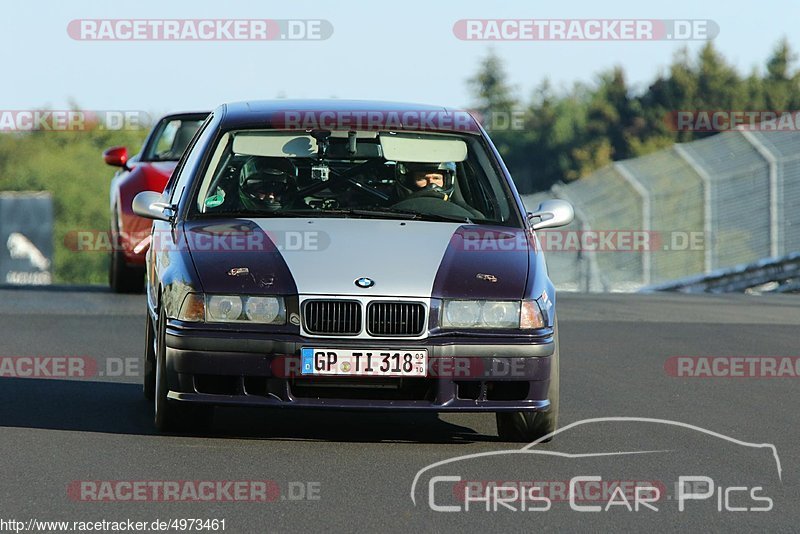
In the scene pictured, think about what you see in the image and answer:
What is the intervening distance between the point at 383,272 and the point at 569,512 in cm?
Result: 174

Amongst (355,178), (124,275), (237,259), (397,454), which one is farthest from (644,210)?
(397,454)

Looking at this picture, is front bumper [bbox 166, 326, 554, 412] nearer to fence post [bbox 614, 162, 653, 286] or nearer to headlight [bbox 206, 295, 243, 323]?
headlight [bbox 206, 295, 243, 323]

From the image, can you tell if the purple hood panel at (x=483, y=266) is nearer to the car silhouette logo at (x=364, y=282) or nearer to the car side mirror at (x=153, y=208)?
the car silhouette logo at (x=364, y=282)

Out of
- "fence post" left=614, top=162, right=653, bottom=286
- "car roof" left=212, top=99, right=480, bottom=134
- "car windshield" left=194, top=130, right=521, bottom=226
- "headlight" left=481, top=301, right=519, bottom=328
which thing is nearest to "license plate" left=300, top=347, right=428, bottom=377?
"headlight" left=481, top=301, right=519, bottom=328

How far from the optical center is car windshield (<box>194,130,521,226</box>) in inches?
341

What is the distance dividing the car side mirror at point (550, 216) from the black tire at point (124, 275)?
903cm

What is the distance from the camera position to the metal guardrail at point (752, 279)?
26984mm

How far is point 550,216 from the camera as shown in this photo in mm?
8984

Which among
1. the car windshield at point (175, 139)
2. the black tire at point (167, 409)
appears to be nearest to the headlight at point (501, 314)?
the black tire at point (167, 409)

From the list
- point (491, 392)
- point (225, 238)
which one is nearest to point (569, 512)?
point (491, 392)

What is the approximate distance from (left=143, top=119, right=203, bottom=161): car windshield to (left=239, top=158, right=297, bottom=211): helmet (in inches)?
302

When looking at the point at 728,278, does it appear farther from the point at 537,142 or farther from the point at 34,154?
the point at 537,142

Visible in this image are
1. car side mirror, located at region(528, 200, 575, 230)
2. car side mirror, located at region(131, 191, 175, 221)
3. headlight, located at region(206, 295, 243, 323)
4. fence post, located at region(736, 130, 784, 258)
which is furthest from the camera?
fence post, located at region(736, 130, 784, 258)

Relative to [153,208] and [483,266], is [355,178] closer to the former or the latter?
[153,208]
